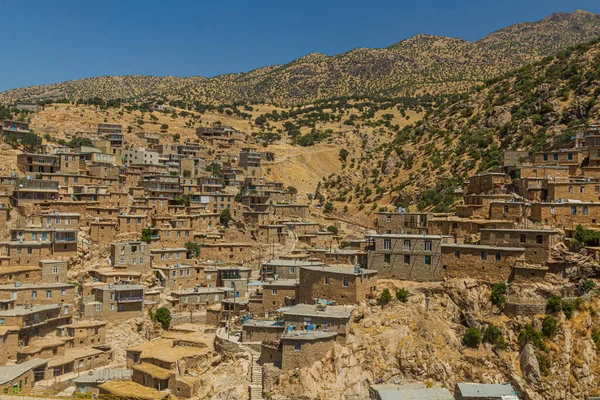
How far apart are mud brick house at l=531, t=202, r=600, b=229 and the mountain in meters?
89.9

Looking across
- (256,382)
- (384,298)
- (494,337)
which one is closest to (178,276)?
(256,382)

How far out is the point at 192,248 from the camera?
156 ft

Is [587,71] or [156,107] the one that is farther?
[156,107]

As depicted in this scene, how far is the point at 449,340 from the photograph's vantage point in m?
31.0

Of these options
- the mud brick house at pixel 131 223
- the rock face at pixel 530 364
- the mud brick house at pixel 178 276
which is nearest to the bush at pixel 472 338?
the rock face at pixel 530 364

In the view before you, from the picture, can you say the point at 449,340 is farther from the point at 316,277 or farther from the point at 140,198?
the point at 140,198

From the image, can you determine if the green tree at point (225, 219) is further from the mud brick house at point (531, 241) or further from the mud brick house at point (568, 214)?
the mud brick house at point (568, 214)

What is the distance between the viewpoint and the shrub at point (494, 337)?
30.8 m

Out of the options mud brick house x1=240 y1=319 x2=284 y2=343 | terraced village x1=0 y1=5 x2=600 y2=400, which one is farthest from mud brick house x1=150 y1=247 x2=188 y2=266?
mud brick house x1=240 y1=319 x2=284 y2=343

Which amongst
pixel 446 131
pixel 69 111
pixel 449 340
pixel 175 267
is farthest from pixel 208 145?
pixel 449 340

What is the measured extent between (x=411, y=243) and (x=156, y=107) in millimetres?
81643

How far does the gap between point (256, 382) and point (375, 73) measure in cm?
12568

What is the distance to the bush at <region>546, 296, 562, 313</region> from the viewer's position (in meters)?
31.0

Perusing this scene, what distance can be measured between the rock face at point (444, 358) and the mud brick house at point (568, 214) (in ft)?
18.7
